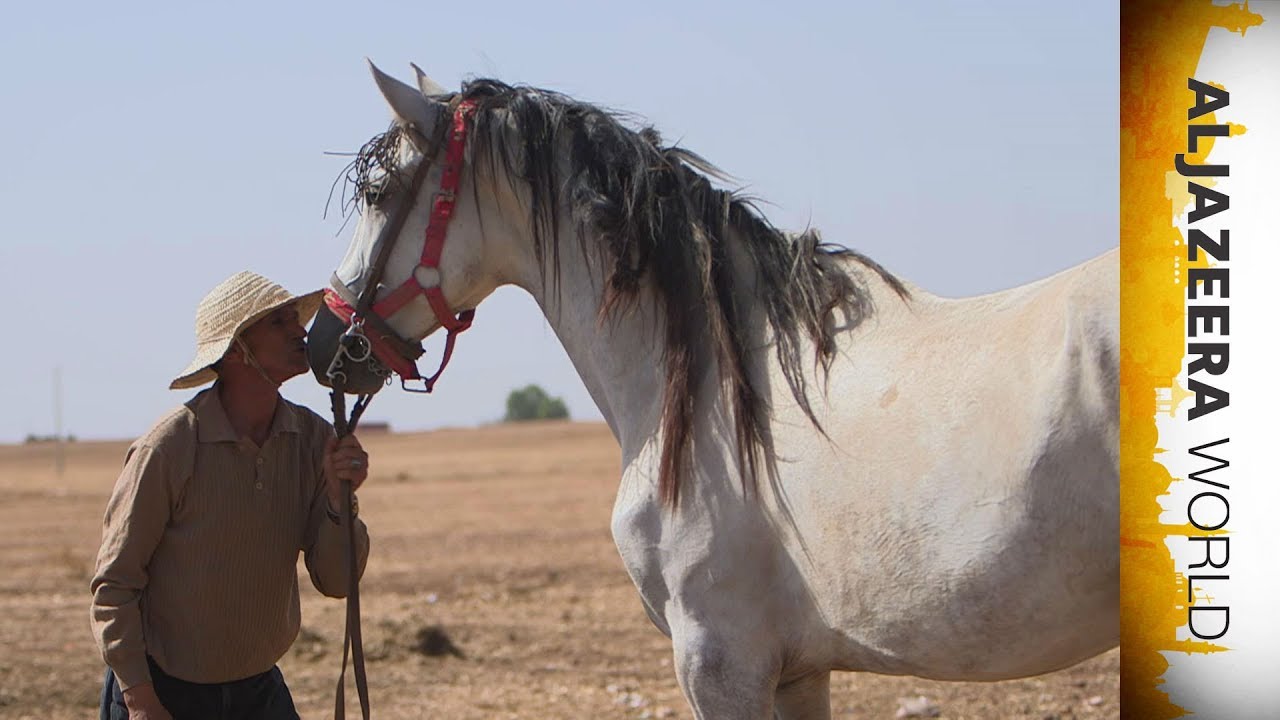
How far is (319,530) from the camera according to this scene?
368cm

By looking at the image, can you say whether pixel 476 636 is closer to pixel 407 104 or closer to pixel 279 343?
pixel 279 343

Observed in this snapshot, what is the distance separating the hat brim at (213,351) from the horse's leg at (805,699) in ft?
5.70

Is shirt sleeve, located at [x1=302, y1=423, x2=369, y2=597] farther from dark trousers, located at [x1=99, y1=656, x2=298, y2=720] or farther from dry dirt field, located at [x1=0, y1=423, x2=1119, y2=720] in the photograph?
dry dirt field, located at [x1=0, y1=423, x2=1119, y2=720]

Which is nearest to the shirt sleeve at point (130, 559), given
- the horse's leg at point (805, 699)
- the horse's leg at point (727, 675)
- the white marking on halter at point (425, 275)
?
the white marking on halter at point (425, 275)

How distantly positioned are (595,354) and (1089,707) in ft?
12.8

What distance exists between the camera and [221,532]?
346cm

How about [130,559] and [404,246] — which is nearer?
[130,559]

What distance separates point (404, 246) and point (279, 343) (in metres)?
0.51

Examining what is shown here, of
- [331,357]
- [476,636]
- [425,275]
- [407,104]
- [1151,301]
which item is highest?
[407,104]

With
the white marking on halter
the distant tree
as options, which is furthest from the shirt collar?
the distant tree

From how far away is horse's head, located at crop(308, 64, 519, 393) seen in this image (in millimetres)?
3432

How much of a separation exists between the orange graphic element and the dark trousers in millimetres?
2324

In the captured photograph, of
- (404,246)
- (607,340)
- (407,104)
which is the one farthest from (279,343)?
(607,340)

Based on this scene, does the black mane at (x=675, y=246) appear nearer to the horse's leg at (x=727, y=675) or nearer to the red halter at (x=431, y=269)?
the red halter at (x=431, y=269)
